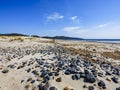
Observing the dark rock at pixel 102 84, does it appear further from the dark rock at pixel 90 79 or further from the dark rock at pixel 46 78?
the dark rock at pixel 46 78

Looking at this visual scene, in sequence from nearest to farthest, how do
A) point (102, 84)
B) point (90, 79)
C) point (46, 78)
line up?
point (102, 84)
point (90, 79)
point (46, 78)

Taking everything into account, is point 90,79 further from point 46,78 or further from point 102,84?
point 46,78

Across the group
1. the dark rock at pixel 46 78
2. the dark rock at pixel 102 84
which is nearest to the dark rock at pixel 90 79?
the dark rock at pixel 102 84

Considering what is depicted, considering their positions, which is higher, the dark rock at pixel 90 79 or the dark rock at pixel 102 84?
the dark rock at pixel 90 79

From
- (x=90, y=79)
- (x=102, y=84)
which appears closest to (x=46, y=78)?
(x=90, y=79)

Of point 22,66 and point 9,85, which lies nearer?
point 9,85

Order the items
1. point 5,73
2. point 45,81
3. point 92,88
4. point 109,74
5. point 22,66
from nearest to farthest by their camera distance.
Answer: point 92,88 → point 45,81 → point 109,74 → point 5,73 → point 22,66

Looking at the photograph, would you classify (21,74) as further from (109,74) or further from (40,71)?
(109,74)

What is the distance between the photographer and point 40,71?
43.9 ft

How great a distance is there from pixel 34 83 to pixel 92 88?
3985 mm

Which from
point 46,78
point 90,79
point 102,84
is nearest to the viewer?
point 102,84

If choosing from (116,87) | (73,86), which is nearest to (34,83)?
(73,86)

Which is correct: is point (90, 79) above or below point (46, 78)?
above

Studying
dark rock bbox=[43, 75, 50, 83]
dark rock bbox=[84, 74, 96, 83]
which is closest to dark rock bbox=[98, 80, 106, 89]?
dark rock bbox=[84, 74, 96, 83]
